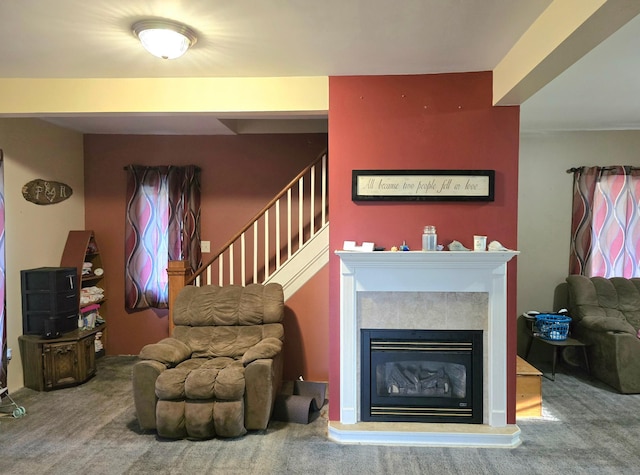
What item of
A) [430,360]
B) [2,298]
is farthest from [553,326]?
[2,298]

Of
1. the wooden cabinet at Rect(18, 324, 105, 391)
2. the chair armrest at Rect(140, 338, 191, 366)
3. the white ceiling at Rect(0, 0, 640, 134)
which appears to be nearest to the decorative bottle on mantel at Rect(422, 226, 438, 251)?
the white ceiling at Rect(0, 0, 640, 134)

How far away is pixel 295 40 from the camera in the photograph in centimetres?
234

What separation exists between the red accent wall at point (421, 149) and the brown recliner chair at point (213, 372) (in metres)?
0.58

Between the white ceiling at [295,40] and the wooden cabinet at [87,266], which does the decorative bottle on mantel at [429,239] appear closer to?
the white ceiling at [295,40]

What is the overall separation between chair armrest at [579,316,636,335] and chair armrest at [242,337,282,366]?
2913 millimetres

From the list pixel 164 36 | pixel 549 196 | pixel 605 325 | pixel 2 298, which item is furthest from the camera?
pixel 549 196

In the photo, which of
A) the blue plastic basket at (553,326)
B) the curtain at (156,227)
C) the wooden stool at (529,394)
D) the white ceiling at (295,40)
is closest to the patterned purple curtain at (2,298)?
the white ceiling at (295,40)

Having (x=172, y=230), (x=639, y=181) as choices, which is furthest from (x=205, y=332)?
(x=639, y=181)

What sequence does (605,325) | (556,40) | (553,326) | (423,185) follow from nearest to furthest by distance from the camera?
(556,40), (423,185), (605,325), (553,326)

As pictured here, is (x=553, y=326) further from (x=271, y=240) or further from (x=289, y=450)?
(x=271, y=240)

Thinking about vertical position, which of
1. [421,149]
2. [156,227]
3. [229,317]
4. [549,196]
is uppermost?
[421,149]

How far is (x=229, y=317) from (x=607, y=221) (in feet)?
12.8

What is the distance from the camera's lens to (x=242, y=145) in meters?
4.64

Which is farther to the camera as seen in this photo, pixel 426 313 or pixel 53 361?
pixel 53 361
